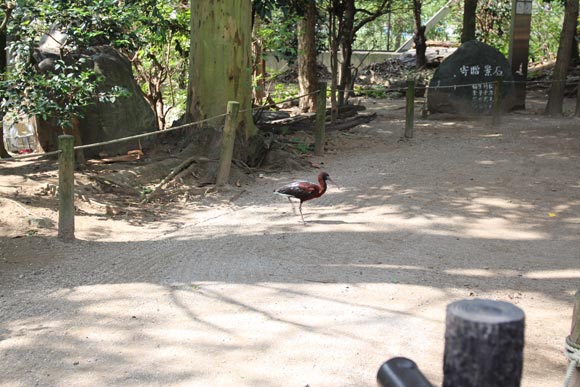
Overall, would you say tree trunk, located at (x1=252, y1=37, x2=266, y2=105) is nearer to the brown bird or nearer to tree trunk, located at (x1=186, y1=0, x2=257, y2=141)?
tree trunk, located at (x1=186, y1=0, x2=257, y2=141)

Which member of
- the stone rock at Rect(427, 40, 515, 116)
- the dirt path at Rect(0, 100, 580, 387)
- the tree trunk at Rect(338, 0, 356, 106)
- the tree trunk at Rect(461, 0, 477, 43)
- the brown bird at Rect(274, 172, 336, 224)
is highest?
the tree trunk at Rect(461, 0, 477, 43)

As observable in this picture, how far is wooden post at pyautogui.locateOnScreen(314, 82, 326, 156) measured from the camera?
33.0ft

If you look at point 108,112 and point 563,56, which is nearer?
point 108,112

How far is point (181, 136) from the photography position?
9.58 metres

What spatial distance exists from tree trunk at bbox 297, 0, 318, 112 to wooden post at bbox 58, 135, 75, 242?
897 centimetres

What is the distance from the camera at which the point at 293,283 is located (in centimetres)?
471

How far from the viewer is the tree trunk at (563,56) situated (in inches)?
506

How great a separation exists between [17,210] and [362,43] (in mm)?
25267

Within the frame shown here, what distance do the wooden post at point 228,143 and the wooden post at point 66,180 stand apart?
2.86 m

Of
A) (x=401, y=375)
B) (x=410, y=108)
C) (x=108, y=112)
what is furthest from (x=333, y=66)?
(x=401, y=375)

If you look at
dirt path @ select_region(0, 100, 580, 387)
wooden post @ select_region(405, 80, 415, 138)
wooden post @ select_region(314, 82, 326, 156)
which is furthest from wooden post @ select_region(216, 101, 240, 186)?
wooden post @ select_region(405, 80, 415, 138)

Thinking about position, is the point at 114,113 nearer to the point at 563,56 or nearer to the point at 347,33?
the point at 347,33

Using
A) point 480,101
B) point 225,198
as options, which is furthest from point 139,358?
point 480,101

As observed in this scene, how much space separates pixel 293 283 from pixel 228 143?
3699 mm
